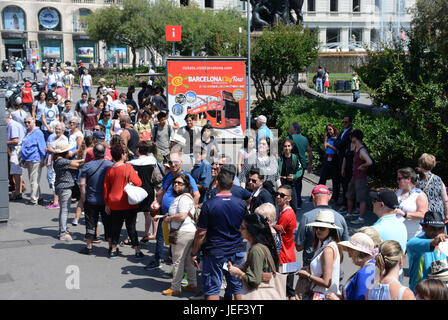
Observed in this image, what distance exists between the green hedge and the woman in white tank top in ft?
14.7

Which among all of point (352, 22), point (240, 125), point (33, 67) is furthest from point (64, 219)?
point (352, 22)

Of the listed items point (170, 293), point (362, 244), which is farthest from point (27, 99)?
point (362, 244)

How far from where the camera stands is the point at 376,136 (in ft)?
40.4

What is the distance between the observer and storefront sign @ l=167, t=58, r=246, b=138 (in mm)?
15422

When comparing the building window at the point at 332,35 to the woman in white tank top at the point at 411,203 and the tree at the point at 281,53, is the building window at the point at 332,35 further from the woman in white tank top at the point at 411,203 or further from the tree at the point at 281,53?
the woman in white tank top at the point at 411,203

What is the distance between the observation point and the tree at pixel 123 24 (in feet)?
174

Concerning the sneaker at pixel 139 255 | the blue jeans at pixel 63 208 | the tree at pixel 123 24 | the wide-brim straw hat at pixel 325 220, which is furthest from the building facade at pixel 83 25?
the wide-brim straw hat at pixel 325 220

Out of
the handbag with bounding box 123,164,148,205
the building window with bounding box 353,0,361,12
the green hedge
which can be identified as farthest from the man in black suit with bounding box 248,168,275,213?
the building window with bounding box 353,0,361,12

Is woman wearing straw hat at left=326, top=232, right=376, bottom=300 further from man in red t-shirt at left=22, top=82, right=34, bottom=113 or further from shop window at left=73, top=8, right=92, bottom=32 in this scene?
shop window at left=73, top=8, right=92, bottom=32

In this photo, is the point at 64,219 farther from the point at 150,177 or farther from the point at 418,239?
the point at 418,239

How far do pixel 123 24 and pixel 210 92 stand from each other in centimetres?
4138

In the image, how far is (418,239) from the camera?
18.6 feet

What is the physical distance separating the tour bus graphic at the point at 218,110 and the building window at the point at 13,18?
211ft

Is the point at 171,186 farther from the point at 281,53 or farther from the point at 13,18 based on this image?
the point at 13,18
